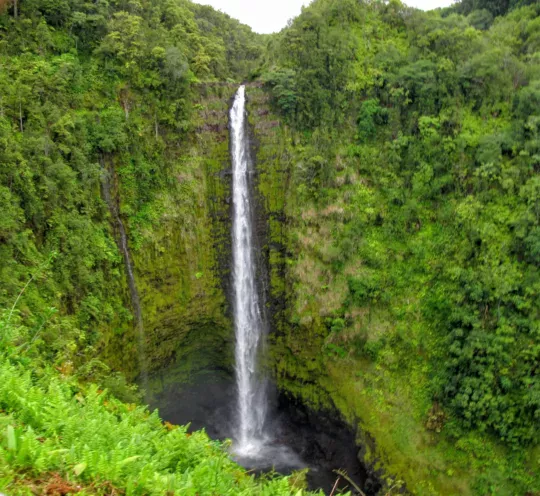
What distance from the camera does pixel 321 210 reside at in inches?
693

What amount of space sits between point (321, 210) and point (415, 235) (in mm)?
4169

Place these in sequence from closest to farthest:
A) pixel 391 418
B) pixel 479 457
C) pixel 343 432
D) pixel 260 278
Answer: pixel 479 457, pixel 391 418, pixel 343 432, pixel 260 278

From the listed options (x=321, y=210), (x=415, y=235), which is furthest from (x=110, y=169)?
(x=415, y=235)

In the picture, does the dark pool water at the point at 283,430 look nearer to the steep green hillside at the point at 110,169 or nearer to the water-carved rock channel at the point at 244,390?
the water-carved rock channel at the point at 244,390

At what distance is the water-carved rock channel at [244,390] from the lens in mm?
16719

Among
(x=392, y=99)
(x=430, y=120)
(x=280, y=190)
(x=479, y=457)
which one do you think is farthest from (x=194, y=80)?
(x=479, y=457)

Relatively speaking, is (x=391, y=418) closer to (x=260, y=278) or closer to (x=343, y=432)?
(x=343, y=432)

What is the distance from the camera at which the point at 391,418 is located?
14172 millimetres

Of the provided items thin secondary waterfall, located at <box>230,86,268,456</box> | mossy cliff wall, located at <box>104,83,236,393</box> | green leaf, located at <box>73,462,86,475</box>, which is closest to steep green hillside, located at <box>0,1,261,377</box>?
mossy cliff wall, located at <box>104,83,236,393</box>

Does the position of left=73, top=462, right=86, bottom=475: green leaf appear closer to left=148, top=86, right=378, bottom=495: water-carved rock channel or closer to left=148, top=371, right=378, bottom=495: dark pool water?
left=148, top=371, right=378, bottom=495: dark pool water

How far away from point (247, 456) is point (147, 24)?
808 inches

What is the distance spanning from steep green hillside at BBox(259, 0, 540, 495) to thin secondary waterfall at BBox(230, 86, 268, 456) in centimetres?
106

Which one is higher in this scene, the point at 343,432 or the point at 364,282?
the point at 364,282

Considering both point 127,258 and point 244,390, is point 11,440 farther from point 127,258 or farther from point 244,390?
point 244,390
